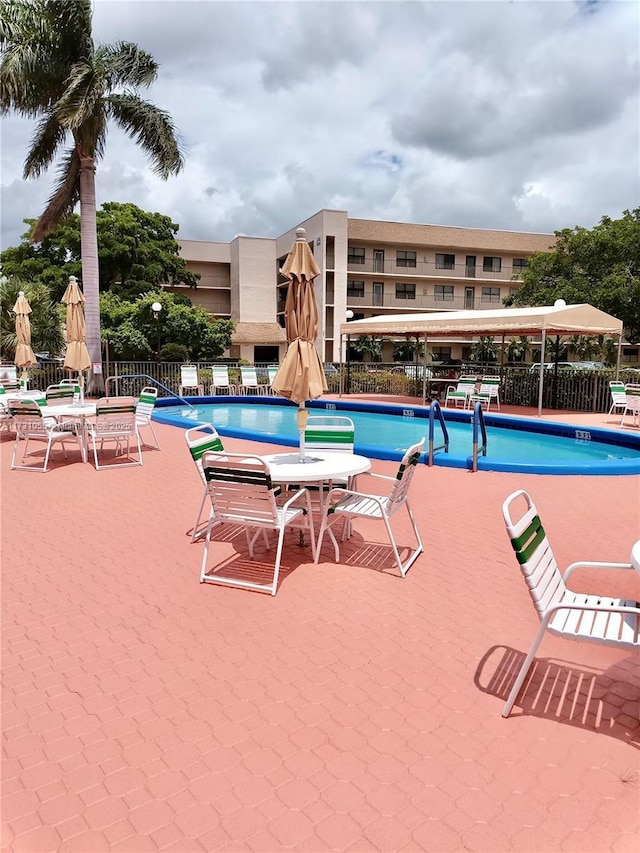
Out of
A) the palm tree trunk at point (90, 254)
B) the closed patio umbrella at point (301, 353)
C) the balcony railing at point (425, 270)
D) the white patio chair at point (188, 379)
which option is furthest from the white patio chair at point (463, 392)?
the balcony railing at point (425, 270)

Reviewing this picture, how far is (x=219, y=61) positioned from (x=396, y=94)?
103 inches

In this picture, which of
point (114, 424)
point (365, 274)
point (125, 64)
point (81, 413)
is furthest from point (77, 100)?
point (365, 274)

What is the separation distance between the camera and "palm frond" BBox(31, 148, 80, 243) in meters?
19.2

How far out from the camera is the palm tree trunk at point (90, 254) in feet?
60.2

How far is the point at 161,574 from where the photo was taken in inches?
176

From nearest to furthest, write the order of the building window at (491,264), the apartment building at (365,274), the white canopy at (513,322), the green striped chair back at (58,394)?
1. the green striped chair back at (58,394)
2. the white canopy at (513,322)
3. the apartment building at (365,274)
4. the building window at (491,264)

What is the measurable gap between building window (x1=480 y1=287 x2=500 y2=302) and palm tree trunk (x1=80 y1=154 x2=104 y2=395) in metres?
32.1

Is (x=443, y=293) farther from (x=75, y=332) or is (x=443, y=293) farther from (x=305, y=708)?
(x=305, y=708)

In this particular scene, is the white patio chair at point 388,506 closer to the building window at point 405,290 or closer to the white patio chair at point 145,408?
the white patio chair at point 145,408

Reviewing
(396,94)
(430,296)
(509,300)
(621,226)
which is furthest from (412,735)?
(430,296)

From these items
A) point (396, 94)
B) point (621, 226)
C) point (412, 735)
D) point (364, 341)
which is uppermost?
point (621, 226)

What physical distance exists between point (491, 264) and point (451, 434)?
34.3m

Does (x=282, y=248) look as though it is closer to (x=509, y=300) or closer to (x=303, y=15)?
(x=509, y=300)

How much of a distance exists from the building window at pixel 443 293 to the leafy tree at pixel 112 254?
747 inches
